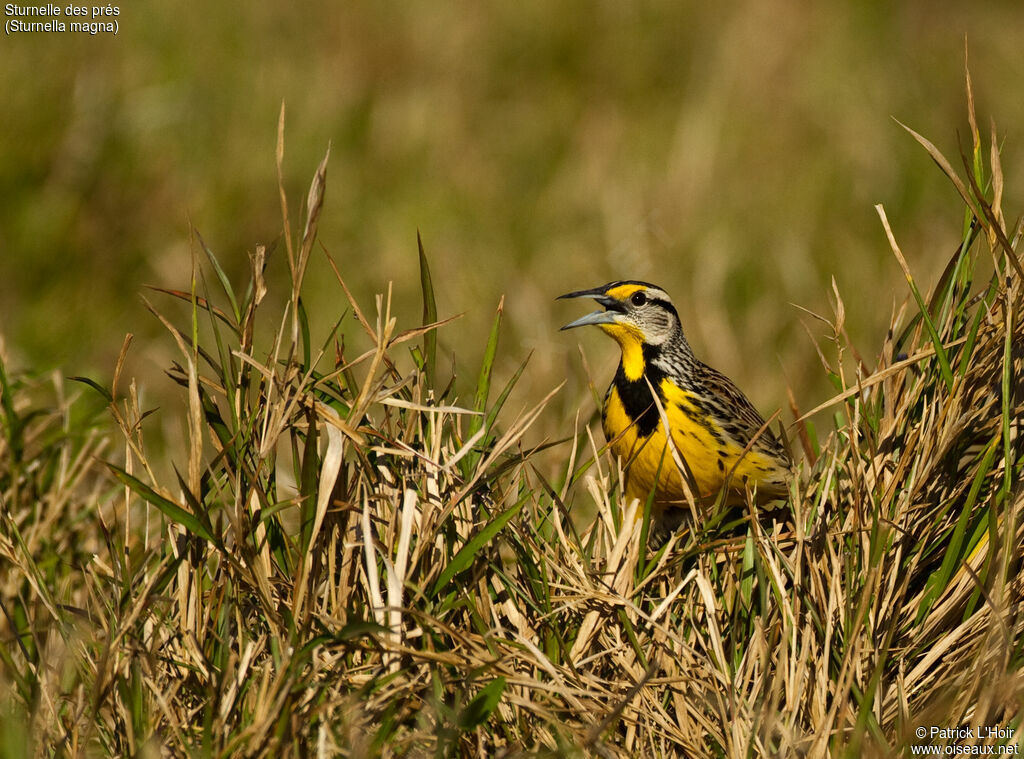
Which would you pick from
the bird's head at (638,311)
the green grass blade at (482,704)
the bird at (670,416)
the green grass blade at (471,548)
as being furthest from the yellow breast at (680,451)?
the green grass blade at (482,704)

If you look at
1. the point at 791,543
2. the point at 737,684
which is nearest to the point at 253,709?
the point at 737,684

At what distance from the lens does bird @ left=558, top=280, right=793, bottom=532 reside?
10.5 feet

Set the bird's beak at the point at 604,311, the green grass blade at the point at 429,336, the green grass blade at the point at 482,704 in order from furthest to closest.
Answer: the bird's beak at the point at 604,311
the green grass blade at the point at 429,336
the green grass blade at the point at 482,704

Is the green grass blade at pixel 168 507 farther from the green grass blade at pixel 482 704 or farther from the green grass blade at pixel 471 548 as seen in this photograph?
the green grass blade at pixel 482 704

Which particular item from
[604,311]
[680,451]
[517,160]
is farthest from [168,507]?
[517,160]

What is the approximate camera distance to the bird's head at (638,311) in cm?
354

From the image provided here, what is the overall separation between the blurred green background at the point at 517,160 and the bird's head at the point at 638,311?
61 cm

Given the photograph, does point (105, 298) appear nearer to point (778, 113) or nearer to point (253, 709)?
point (253, 709)

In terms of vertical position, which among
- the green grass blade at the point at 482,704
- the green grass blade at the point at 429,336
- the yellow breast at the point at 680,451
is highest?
the green grass blade at the point at 429,336

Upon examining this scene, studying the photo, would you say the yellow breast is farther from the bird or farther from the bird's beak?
the bird's beak

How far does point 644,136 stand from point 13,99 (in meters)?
3.39

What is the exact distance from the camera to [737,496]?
3270 mm

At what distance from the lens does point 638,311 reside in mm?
3545

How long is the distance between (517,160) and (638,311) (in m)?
3.73
